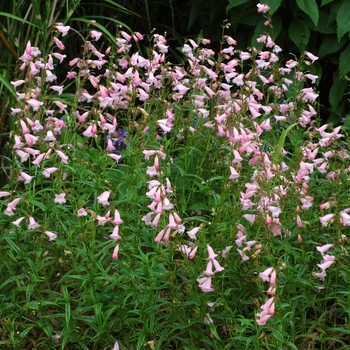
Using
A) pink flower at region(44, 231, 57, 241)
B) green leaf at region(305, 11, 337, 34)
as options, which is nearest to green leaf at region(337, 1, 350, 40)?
green leaf at region(305, 11, 337, 34)

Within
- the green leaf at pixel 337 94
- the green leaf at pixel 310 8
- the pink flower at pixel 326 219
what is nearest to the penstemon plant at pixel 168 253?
the pink flower at pixel 326 219

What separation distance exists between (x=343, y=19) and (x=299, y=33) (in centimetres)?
36

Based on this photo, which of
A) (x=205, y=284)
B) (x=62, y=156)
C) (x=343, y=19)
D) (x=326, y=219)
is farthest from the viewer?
(x=343, y=19)

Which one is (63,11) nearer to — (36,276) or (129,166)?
(129,166)

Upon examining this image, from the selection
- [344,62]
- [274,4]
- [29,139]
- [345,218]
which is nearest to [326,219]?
[345,218]

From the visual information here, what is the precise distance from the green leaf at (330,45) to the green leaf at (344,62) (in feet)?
0.36

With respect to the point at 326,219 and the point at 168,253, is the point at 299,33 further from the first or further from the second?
the point at 168,253

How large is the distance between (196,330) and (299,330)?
492 millimetres

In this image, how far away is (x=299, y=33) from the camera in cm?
606

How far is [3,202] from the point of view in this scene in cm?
422

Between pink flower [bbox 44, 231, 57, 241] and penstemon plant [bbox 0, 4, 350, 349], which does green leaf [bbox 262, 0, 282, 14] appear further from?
pink flower [bbox 44, 231, 57, 241]

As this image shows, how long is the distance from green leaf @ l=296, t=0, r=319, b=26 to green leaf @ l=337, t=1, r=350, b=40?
207mm

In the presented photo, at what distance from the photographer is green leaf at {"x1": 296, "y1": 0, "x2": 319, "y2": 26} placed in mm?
5730

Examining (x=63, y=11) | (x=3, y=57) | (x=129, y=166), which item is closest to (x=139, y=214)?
(x=129, y=166)
